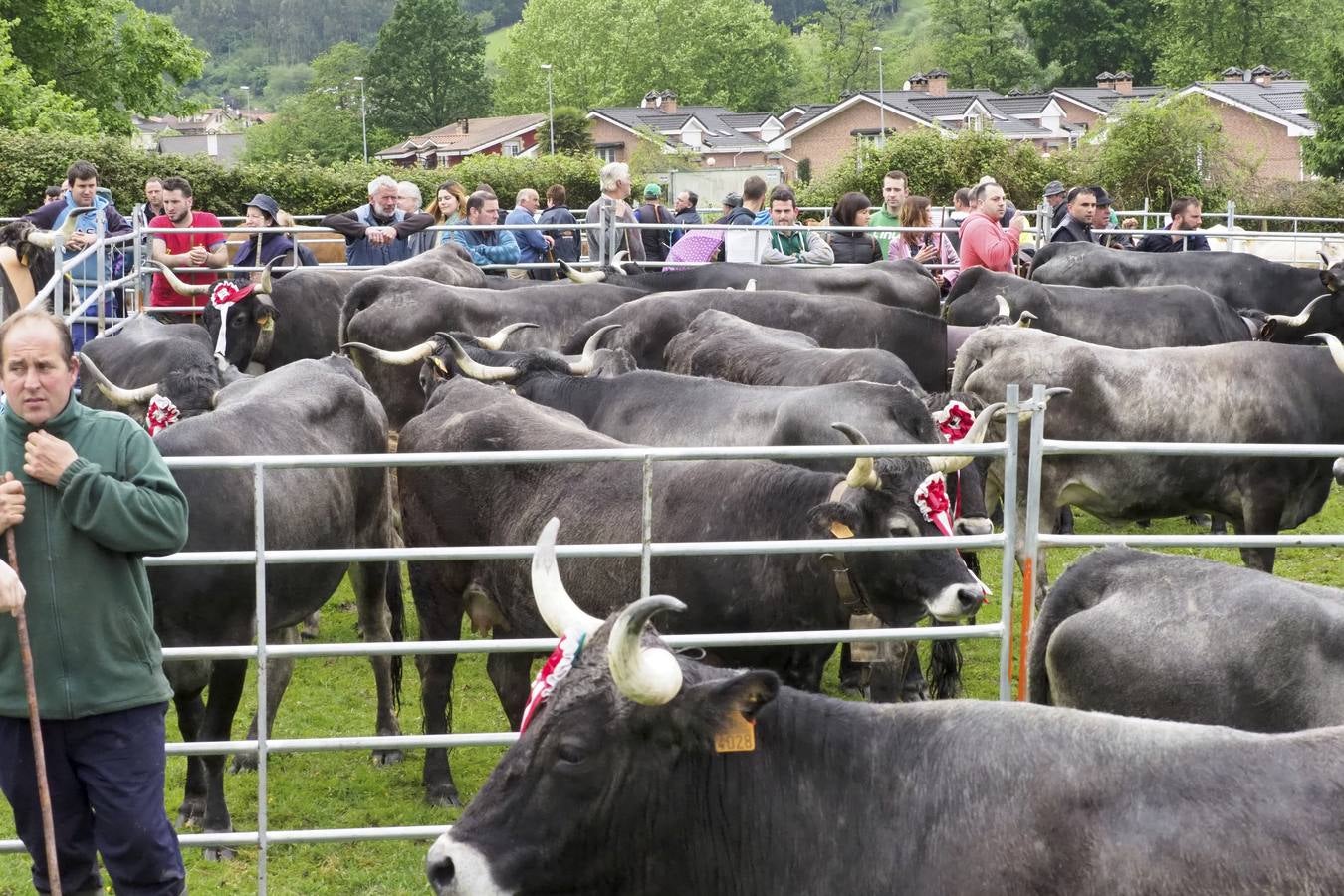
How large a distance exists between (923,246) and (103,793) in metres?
13.4

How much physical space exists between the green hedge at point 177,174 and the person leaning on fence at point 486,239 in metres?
13.3

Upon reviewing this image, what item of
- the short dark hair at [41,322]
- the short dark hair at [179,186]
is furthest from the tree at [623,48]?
the short dark hair at [41,322]

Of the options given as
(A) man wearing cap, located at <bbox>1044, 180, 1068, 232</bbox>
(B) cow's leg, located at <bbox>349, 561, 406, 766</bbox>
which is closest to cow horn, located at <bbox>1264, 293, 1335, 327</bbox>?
(A) man wearing cap, located at <bbox>1044, 180, 1068, 232</bbox>

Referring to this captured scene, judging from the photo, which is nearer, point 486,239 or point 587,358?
point 587,358

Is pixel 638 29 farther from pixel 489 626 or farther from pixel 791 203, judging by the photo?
pixel 489 626

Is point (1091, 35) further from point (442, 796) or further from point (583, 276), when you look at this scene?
point (442, 796)

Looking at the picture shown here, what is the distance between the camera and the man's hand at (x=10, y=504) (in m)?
4.21

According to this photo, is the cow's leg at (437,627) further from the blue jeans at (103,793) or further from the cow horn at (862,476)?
the blue jeans at (103,793)

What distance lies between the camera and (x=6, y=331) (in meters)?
4.29

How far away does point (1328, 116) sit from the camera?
4350 cm

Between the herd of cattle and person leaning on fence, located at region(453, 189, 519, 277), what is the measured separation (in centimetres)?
185

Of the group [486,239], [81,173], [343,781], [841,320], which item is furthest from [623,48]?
[343,781]

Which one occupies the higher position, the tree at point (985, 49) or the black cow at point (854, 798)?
the tree at point (985, 49)

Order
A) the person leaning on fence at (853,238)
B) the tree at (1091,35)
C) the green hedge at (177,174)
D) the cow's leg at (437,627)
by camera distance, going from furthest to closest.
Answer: the tree at (1091,35)
the green hedge at (177,174)
the person leaning on fence at (853,238)
the cow's leg at (437,627)
